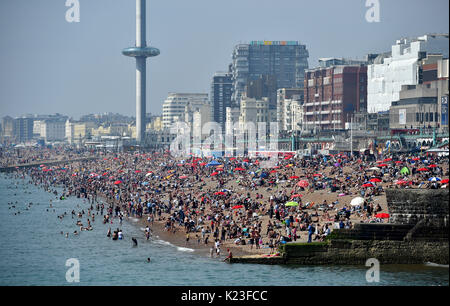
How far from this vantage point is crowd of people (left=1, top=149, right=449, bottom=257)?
5641 centimetres

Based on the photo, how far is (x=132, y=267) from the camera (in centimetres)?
5106

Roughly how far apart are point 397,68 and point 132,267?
98.2 m

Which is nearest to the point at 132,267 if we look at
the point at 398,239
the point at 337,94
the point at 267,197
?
the point at 398,239

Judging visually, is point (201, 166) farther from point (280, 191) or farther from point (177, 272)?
point (177, 272)

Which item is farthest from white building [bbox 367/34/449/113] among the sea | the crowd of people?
the sea

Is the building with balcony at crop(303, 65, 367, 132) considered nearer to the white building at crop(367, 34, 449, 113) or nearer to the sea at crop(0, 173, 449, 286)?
the white building at crop(367, 34, 449, 113)

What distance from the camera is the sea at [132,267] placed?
42.9 m

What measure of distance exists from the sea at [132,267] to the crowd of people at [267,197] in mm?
2581

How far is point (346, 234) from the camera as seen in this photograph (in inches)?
1758

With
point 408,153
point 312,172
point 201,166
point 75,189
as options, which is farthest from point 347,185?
point 75,189

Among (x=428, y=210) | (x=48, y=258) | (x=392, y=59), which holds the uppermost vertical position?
(x=392, y=59)

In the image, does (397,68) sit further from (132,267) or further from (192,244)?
(132,267)

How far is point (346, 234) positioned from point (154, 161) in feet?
375

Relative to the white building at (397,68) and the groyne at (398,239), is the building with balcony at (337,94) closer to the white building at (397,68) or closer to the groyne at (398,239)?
the white building at (397,68)
